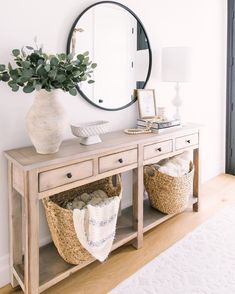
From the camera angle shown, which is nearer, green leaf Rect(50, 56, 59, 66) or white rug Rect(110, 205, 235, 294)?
green leaf Rect(50, 56, 59, 66)

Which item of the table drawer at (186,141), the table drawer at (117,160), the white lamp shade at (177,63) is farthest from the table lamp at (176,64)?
the table drawer at (117,160)

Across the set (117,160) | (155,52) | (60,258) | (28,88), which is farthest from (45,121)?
(155,52)

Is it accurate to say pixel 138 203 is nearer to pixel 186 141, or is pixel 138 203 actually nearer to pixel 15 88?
pixel 186 141

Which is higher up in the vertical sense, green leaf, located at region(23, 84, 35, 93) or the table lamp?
the table lamp

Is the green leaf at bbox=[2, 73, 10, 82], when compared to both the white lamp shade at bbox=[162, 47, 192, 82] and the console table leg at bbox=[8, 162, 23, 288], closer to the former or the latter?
the console table leg at bbox=[8, 162, 23, 288]

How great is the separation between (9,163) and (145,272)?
108cm

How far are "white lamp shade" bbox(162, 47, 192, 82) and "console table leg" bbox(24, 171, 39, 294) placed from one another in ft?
4.91

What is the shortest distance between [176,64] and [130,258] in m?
1.54

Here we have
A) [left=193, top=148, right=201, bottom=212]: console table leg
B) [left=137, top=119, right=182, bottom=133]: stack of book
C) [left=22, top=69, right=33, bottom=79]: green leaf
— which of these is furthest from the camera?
[left=193, top=148, right=201, bottom=212]: console table leg

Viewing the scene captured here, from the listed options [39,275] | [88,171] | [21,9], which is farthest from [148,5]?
[39,275]

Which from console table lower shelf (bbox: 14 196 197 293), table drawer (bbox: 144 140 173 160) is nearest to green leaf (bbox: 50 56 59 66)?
table drawer (bbox: 144 140 173 160)

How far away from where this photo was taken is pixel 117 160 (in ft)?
6.11

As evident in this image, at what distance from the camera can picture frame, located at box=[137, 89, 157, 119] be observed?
2414 millimetres

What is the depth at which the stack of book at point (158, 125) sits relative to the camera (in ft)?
7.32
